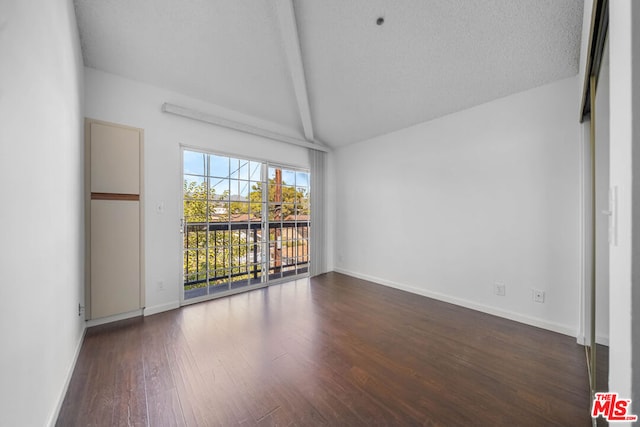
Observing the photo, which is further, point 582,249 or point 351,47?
point 351,47

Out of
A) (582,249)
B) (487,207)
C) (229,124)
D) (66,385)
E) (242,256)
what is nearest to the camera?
(66,385)

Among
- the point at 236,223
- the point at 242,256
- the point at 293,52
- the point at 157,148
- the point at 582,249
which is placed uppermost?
the point at 293,52

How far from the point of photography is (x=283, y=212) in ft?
13.6

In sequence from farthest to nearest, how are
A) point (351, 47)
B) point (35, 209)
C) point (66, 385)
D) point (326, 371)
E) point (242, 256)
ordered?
point (242, 256)
point (351, 47)
point (326, 371)
point (66, 385)
point (35, 209)

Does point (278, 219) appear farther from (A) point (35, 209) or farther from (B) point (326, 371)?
(A) point (35, 209)

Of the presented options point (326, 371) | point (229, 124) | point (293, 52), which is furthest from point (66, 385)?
point (293, 52)

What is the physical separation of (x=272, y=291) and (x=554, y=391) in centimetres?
303

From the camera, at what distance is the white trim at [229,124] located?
9.32 feet

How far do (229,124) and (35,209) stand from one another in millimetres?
2468

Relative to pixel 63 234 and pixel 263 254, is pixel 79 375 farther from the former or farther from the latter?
pixel 263 254

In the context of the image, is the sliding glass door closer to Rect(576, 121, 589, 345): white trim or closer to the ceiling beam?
the ceiling beam

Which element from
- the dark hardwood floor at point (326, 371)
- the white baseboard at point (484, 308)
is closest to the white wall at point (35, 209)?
the dark hardwood floor at point (326, 371)

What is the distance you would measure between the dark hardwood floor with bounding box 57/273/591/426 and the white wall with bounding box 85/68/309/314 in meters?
0.41

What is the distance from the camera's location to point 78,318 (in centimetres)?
206
